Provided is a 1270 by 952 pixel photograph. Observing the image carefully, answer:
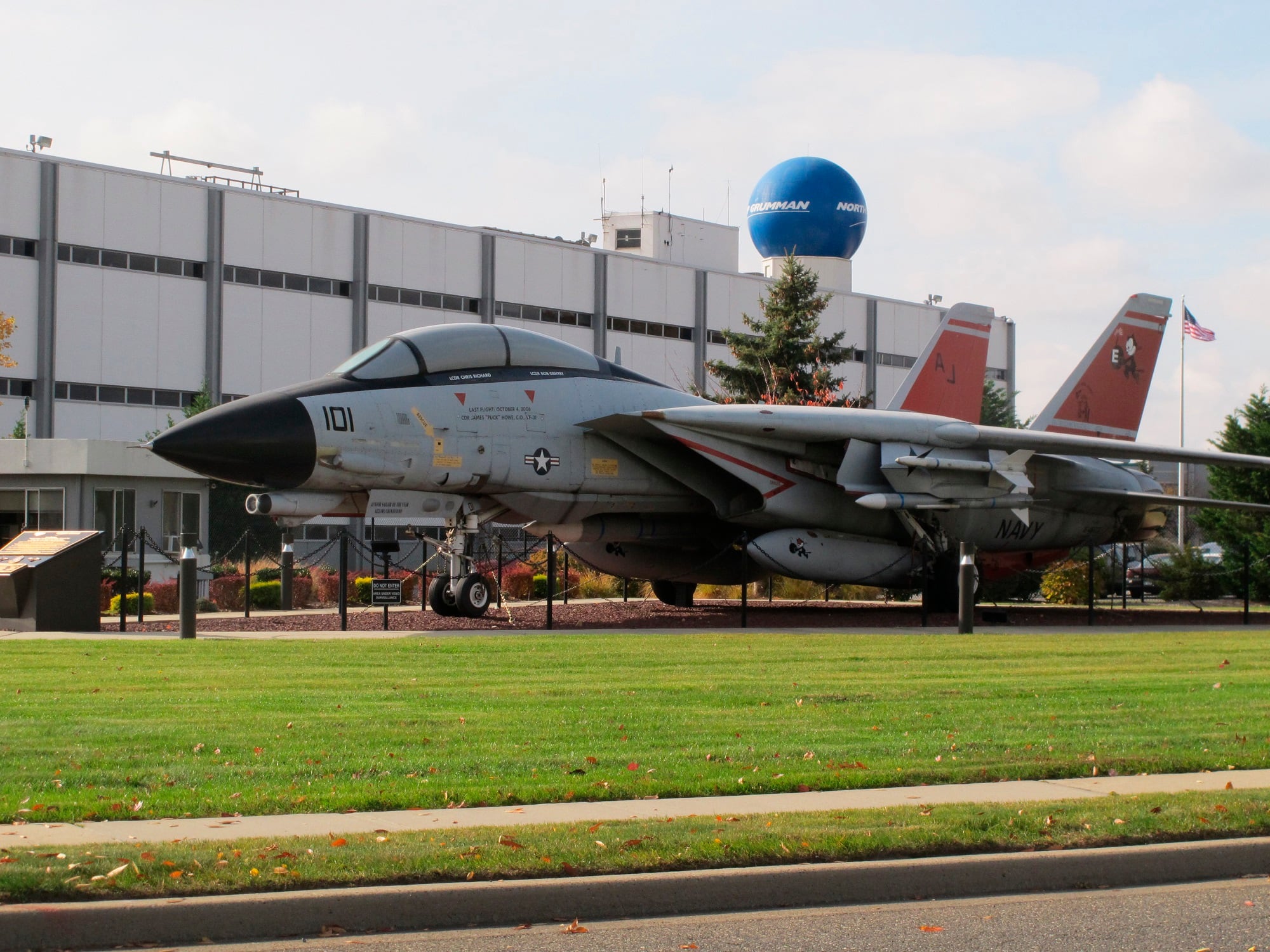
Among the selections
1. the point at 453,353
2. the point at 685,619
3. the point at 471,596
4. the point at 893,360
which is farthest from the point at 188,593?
the point at 893,360

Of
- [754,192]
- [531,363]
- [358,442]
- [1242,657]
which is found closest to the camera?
[1242,657]

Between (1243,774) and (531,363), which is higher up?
(531,363)

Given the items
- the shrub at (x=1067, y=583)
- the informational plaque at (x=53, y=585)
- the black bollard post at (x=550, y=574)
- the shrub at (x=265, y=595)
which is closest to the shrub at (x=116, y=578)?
the shrub at (x=265, y=595)

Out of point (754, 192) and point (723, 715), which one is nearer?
point (723, 715)

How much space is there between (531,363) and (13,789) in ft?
43.1

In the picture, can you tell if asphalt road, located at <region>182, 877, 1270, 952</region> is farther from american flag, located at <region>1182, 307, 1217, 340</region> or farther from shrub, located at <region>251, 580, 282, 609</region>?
american flag, located at <region>1182, 307, 1217, 340</region>

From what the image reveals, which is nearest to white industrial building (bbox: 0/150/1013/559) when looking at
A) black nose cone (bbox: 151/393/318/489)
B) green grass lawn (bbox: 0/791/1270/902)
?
black nose cone (bbox: 151/393/318/489)

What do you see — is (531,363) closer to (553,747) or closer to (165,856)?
(553,747)

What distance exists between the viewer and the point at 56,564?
18.4 meters

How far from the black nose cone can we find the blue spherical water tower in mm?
42486

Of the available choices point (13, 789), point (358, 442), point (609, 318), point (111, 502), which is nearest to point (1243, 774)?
point (13, 789)

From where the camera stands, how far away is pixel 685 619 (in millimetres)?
22359

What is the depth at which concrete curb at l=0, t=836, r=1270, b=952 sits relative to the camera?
5.04m

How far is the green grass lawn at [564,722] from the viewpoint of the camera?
7.33 m
